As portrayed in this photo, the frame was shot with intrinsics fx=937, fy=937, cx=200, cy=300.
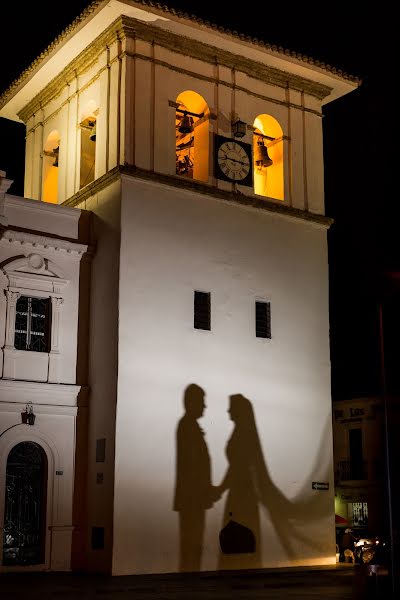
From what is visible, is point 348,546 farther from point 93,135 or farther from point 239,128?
point 93,135

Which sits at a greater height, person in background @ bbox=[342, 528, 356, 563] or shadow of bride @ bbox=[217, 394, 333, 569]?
shadow of bride @ bbox=[217, 394, 333, 569]

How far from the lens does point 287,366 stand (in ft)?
73.2

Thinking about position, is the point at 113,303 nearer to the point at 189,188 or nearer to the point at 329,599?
the point at 189,188

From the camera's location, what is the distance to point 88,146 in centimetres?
2320

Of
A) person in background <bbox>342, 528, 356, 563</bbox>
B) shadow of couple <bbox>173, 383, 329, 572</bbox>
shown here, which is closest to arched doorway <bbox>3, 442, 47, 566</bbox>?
shadow of couple <bbox>173, 383, 329, 572</bbox>

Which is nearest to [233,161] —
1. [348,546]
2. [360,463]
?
[348,546]

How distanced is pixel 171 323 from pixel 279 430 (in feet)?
12.2

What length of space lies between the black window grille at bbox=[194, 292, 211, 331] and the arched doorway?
4.48 metres

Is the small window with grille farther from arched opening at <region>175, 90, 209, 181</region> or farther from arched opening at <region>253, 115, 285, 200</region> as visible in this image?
arched opening at <region>253, 115, 285, 200</region>

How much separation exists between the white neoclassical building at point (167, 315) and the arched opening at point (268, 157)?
68mm

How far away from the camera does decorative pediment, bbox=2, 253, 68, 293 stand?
20188mm

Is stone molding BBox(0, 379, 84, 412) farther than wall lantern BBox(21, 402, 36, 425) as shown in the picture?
No

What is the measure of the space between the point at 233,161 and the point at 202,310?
3.86 m

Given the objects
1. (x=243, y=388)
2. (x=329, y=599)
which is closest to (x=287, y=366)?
(x=243, y=388)
